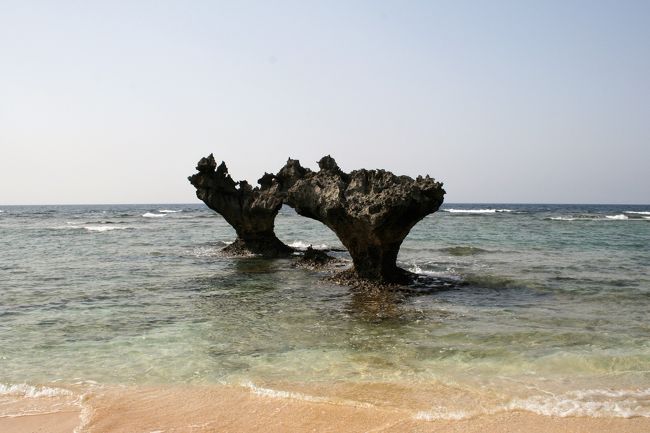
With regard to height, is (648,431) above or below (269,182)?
below

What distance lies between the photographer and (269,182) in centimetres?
2441

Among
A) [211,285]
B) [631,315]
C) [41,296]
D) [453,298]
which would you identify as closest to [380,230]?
[453,298]

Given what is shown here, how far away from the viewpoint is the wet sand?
228 inches

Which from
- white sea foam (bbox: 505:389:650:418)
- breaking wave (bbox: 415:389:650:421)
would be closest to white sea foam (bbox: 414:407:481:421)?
breaking wave (bbox: 415:389:650:421)

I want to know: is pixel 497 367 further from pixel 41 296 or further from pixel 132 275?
pixel 132 275

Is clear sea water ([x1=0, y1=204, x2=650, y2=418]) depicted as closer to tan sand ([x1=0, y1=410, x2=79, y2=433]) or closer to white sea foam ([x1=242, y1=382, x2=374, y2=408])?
white sea foam ([x1=242, y1=382, x2=374, y2=408])

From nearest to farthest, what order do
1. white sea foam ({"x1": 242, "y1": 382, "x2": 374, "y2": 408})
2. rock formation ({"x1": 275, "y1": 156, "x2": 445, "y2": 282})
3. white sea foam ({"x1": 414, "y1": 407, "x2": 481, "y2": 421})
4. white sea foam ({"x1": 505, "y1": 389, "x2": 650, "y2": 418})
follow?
white sea foam ({"x1": 414, "y1": 407, "x2": 481, "y2": 421}) → white sea foam ({"x1": 505, "y1": 389, "x2": 650, "y2": 418}) → white sea foam ({"x1": 242, "y1": 382, "x2": 374, "y2": 408}) → rock formation ({"x1": 275, "y1": 156, "x2": 445, "y2": 282})

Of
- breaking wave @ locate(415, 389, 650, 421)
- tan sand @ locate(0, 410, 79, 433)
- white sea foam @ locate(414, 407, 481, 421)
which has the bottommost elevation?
tan sand @ locate(0, 410, 79, 433)

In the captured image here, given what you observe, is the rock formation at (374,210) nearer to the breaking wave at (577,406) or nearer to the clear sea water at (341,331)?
the clear sea water at (341,331)

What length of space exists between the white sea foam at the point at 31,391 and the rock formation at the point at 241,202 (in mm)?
16332

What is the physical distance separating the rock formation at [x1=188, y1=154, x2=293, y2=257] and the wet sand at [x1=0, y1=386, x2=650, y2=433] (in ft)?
54.8

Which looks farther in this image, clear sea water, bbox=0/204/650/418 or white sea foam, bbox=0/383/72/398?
clear sea water, bbox=0/204/650/418

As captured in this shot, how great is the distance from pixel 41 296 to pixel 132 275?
4.18 m

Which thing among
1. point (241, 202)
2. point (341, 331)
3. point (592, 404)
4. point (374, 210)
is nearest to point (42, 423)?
point (341, 331)
